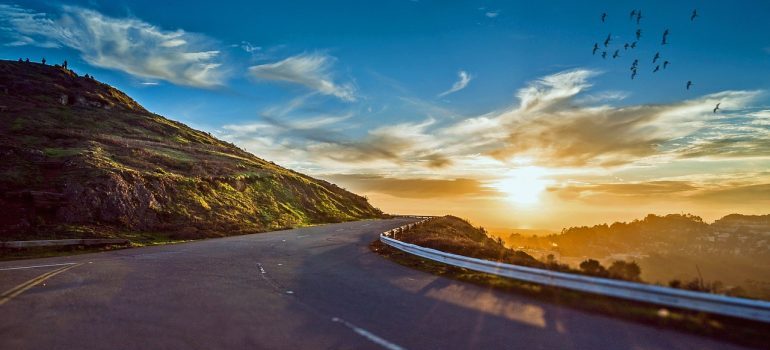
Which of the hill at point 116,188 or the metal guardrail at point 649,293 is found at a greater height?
the hill at point 116,188

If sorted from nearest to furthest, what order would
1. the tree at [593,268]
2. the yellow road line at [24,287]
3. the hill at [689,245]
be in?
1. the yellow road line at [24,287]
2. the tree at [593,268]
3. the hill at [689,245]

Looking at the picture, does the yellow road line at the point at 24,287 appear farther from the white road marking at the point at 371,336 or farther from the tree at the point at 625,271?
the tree at the point at 625,271

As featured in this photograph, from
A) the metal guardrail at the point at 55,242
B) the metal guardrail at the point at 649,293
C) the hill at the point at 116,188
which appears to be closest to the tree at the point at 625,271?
the metal guardrail at the point at 649,293

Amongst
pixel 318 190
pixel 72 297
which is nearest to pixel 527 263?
pixel 72 297

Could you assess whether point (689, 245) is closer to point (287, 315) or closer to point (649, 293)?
point (649, 293)

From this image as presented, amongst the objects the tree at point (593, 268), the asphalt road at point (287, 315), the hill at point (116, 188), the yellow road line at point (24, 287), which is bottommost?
the yellow road line at point (24, 287)

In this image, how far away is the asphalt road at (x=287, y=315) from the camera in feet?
20.4

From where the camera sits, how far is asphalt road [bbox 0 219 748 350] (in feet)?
20.4

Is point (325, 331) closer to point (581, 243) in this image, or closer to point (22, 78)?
point (581, 243)

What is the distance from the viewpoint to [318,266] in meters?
14.7

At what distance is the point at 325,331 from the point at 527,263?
28.7 ft

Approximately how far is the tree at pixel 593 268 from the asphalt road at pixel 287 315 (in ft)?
8.62

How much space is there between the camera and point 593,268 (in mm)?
11070

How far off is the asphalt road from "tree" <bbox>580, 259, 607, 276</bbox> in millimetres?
2626
